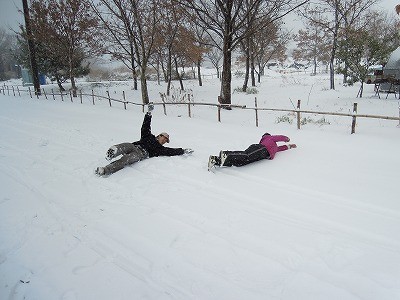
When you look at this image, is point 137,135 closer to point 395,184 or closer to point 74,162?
point 74,162

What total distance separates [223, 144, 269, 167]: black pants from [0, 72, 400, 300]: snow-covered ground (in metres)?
0.16

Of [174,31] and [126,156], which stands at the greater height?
[174,31]

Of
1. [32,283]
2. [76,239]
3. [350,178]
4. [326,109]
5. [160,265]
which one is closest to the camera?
[32,283]

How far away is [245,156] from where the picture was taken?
5227 mm

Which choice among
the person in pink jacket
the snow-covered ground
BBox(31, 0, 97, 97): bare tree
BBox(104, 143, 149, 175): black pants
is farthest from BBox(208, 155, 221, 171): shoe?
BBox(31, 0, 97, 97): bare tree

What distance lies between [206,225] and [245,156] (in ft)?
6.63

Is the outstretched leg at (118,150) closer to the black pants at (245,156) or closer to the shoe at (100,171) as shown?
the shoe at (100,171)

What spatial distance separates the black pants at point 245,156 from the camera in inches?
202

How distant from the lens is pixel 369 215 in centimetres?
359

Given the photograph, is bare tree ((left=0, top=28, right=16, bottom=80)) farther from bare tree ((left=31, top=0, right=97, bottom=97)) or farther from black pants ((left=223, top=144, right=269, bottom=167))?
black pants ((left=223, top=144, right=269, bottom=167))

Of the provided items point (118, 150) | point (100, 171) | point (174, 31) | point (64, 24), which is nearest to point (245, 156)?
point (118, 150)

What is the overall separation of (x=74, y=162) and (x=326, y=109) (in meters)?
10.7

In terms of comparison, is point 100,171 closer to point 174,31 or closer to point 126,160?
point 126,160

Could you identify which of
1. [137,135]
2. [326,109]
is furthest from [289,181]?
[326,109]
